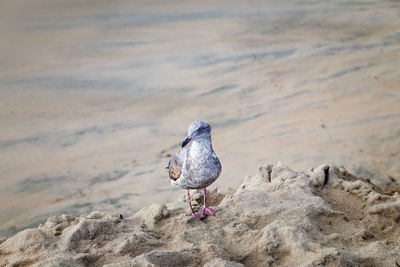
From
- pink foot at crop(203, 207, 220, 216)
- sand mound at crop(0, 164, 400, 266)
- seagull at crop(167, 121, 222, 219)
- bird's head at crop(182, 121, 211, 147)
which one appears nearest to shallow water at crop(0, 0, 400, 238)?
sand mound at crop(0, 164, 400, 266)

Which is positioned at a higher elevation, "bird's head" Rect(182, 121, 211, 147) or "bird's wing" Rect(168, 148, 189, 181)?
"bird's head" Rect(182, 121, 211, 147)

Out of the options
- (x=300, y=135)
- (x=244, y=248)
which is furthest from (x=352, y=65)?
(x=244, y=248)

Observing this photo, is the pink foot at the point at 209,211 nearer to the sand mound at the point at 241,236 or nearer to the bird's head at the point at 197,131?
the sand mound at the point at 241,236

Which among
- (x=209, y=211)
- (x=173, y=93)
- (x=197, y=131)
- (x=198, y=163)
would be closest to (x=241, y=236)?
(x=209, y=211)

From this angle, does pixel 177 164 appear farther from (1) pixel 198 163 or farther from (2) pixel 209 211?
(2) pixel 209 211

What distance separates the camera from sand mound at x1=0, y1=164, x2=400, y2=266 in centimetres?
227

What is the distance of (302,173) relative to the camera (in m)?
3.39

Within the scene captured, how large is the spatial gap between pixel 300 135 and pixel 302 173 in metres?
1.75

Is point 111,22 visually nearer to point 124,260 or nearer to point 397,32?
point 397,32

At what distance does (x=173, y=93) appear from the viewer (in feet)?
20.6

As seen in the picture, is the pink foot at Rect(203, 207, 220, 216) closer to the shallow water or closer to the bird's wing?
the bird's wing

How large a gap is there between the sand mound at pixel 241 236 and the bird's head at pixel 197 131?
51 centimetres

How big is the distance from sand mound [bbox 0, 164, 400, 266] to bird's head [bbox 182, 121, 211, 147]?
0.51 meters

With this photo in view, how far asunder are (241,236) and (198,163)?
475mm
